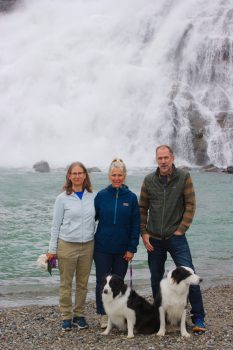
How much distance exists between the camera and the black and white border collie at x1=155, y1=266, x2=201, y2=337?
19.1 feet

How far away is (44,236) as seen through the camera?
16.0m

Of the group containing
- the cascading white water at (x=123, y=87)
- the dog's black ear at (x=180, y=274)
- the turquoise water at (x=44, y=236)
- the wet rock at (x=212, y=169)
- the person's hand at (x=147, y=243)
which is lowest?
the turquoise water at (x=44, y=236)

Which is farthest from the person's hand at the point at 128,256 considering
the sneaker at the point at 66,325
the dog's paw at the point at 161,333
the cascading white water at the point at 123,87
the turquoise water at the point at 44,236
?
the cascading white water at the point at 123,87

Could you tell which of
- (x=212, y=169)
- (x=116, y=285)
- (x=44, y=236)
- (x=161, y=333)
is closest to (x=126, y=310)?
(x=116, y=285)

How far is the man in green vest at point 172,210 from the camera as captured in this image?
20.4ft

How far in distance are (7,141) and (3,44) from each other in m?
16.5

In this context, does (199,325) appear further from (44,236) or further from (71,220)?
(44,236)

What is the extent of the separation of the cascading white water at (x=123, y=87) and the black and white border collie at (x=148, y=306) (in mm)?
33324

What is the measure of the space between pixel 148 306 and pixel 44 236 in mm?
10202

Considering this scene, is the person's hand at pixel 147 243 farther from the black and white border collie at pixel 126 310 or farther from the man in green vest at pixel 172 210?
the black and white border collie at pixel 126 310

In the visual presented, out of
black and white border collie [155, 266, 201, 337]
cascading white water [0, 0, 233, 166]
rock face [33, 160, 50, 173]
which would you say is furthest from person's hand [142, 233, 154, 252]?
cascading white water [0, 0, 233, 166]

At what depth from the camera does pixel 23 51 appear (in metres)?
52.5

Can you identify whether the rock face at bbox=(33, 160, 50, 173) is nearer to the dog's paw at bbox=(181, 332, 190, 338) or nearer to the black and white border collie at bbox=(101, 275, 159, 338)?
the black and white border collie at bbox=(101, 275, 159, 338)

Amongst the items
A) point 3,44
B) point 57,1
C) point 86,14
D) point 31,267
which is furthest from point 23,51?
point 31,267
